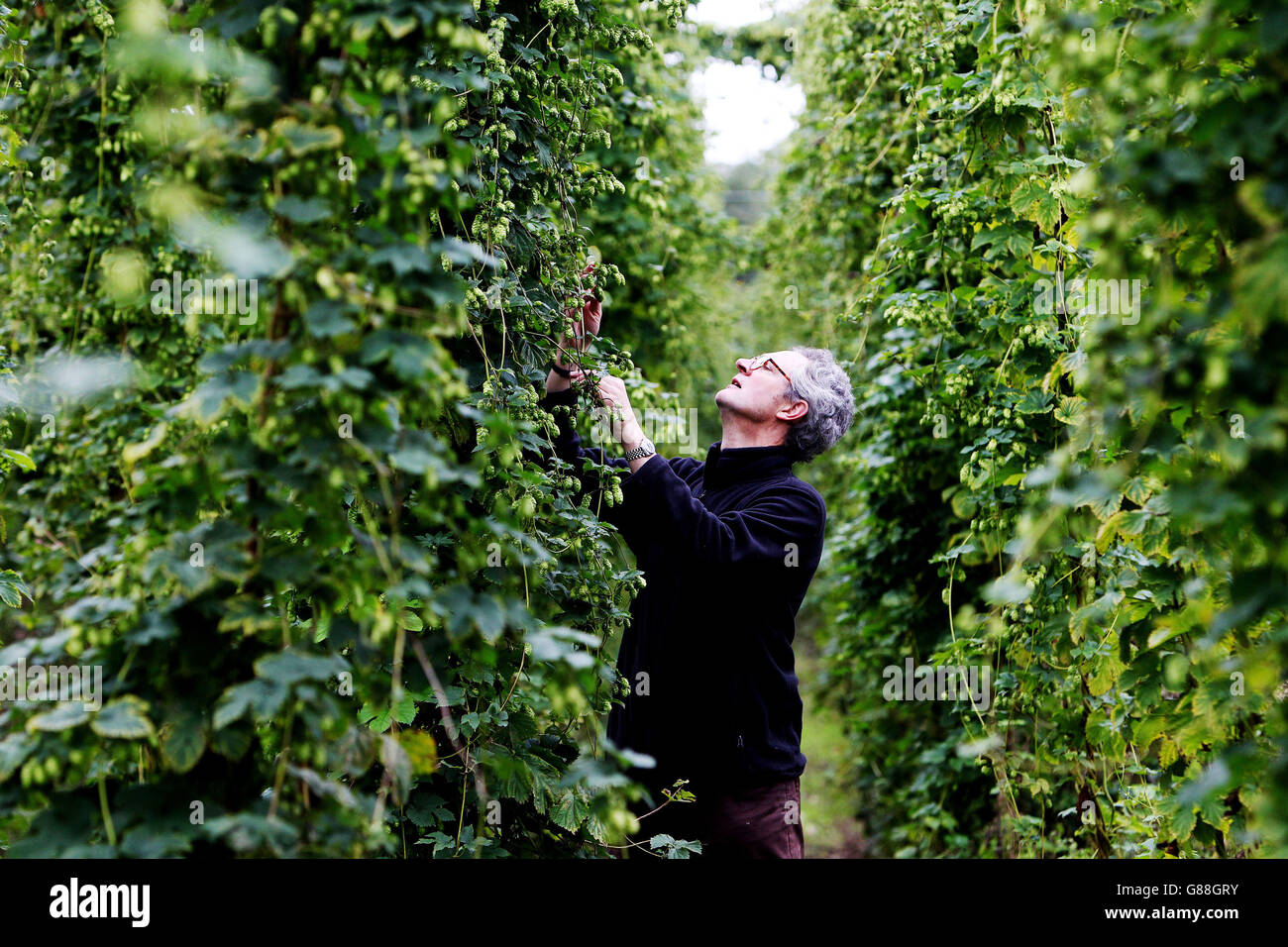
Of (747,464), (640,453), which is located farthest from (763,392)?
(640,453)

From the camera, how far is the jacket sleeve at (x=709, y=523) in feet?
7.63

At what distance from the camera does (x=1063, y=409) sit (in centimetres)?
254

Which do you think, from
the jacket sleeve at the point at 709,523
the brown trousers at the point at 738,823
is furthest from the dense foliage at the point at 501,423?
the brown trousers at the point at 738,823

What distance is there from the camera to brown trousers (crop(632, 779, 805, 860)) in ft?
8.05

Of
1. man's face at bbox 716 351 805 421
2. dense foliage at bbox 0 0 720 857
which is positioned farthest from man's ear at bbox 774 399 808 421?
dense foliage at bbox 0 0 720 857

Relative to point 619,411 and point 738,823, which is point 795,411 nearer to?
point 619,411

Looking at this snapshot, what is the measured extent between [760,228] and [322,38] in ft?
18.1

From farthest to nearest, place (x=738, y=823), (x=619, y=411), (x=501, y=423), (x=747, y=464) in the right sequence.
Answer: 1. (x=747, y=464)
2. (x=738, y=823)
3. (x=619, y=411)
4. (x=501, y=423)

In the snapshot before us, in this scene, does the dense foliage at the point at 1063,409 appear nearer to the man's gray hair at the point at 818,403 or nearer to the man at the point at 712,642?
the man's gray hair at the point at 818,403

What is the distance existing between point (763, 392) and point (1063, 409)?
0.80 meters

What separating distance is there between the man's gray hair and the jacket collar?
0.07 metres

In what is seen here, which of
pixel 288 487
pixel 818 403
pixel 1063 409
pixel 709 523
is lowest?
pixel 288 487
